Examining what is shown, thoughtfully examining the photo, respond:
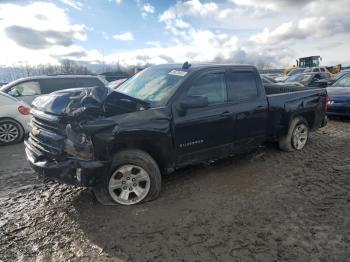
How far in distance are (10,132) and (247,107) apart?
19.8ft

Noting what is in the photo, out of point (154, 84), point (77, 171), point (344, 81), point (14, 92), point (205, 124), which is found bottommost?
point (77, 171)

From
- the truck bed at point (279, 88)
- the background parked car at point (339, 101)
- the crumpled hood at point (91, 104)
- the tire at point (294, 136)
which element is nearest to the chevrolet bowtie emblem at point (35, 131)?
the crumpled hood at point (91, 104)

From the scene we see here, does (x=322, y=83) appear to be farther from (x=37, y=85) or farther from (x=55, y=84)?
(x=37, y=85)

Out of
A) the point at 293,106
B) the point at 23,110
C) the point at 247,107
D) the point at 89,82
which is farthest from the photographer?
the point at 89,82

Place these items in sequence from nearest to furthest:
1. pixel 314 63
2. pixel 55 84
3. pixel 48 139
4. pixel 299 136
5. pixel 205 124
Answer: pixel 48 139 < pixel 205 124 < pixel 299 136 < pixel 55 84 < pixel 314 63

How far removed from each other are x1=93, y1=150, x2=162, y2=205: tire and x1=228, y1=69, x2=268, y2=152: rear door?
1.66 meters

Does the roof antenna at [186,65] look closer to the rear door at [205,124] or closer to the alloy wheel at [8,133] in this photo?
the rear door at [205,124]

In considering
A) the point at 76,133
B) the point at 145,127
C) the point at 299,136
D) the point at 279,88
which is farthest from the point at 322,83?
the point at 76,133

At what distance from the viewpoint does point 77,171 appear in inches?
140

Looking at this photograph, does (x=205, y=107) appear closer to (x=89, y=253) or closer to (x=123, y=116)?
(x=123, y=116)

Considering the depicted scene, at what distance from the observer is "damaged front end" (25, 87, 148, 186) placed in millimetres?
3545

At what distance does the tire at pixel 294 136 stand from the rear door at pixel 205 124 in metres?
1.82

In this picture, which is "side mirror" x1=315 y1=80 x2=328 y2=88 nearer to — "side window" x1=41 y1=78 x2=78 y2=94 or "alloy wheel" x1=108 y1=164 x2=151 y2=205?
"side window" x1=41 y1=78 x2=78 y2=94

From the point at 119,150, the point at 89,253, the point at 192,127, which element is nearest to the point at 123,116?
the point at 119,150
